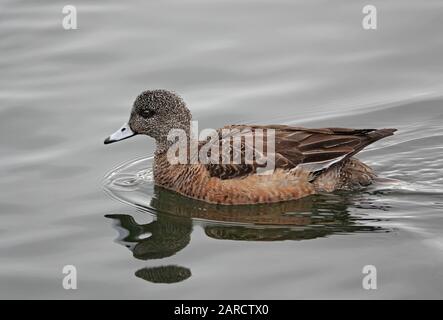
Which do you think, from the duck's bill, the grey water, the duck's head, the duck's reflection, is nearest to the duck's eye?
the duck's head

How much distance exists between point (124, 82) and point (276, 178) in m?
3.59

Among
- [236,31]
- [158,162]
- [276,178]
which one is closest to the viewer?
[276,178]

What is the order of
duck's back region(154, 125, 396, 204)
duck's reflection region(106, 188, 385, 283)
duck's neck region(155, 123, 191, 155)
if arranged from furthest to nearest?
duck's neck region(155, 123, 191, 155) < duck's back region(154, 125, 396, 204) < duck's reflection region(106, 188, 385, 283)

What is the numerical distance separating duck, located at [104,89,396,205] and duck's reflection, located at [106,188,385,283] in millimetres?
128

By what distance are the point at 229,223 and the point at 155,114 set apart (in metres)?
1.78

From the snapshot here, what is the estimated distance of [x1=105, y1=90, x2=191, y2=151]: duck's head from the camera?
10.6 meters

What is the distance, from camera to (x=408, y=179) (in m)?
10.4

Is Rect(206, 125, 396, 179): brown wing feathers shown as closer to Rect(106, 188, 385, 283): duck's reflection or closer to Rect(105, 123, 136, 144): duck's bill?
Rect(106, 188, 385, 283): duck's reflection

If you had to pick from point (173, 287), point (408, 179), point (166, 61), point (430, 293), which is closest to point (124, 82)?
point (166, 61)

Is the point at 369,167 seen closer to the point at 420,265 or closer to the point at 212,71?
the point at 420,265

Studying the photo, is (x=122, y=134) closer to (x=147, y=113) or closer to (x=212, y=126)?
(x=147, y=113)

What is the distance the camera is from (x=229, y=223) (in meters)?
9.59

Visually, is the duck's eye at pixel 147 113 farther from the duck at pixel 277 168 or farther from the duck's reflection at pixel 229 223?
the duck's reflection at pixel 229 223
